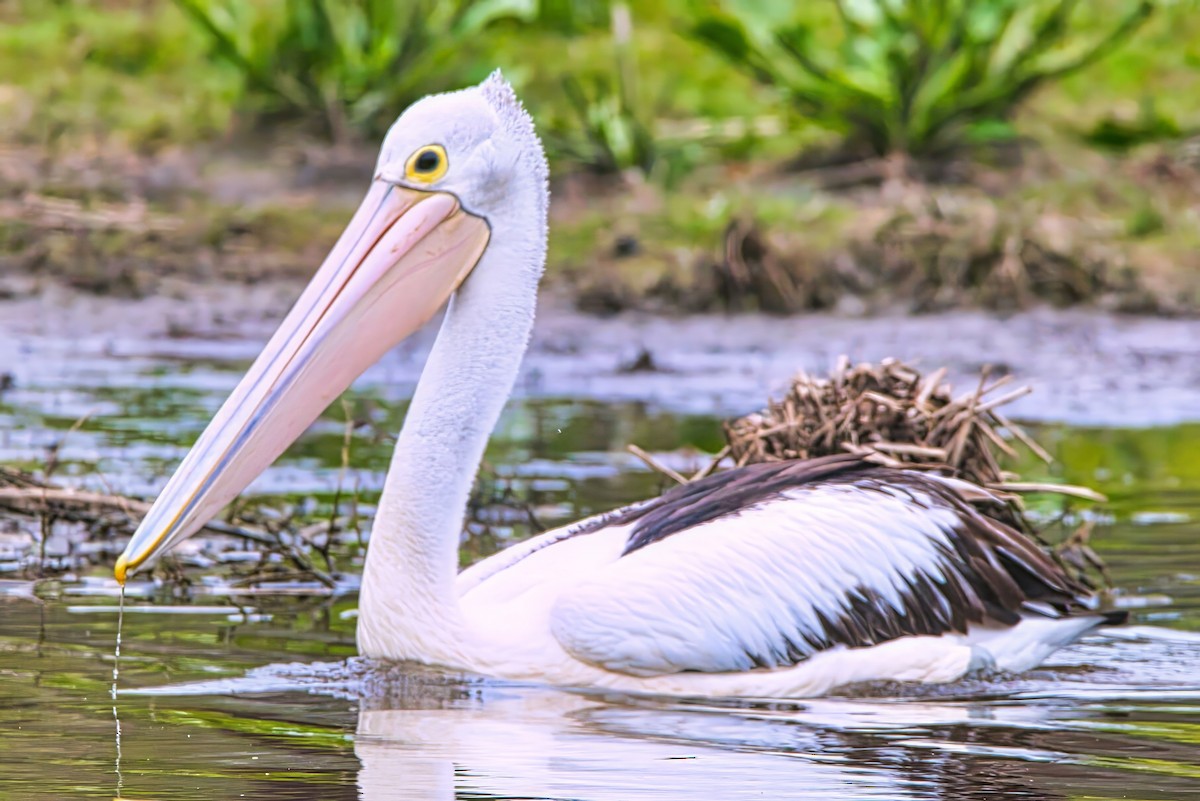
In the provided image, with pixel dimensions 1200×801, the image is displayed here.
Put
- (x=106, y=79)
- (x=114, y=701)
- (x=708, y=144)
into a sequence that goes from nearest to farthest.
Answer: (x=114, y=701)
(x=708, y=144)
(x=106, y=79)

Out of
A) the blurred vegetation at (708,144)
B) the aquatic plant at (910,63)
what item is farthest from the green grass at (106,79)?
the aquatic plant at (910,63)

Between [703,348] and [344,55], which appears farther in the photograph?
[344,55]

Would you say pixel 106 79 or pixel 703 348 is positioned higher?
pixel 106 79

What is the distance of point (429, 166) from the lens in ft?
17.7

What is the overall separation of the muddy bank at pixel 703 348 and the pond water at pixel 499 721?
9.04 feet

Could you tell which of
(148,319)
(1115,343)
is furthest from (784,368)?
(148,319)

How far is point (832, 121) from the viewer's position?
43.5 feet

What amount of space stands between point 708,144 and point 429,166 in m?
8.46

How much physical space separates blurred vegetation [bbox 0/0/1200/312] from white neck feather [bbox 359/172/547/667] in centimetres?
604

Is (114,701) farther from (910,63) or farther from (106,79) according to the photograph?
(106,79)

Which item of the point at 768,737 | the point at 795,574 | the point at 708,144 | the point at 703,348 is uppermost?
the point at 708,144

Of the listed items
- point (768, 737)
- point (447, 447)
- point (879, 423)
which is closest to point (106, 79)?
point (879, 423)

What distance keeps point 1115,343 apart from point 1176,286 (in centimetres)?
106

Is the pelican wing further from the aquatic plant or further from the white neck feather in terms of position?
the aquatic plant
